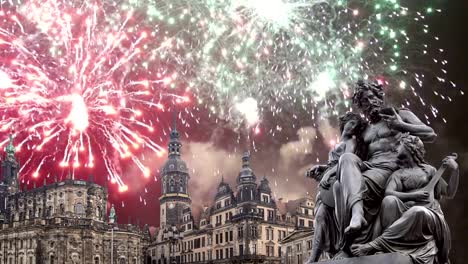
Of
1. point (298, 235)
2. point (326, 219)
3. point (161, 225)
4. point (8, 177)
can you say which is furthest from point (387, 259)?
point (8, 177)

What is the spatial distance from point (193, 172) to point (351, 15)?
3692 centimetres

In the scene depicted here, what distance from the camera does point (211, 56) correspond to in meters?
33.6

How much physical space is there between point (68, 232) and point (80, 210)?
305cm

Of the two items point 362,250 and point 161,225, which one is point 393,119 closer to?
point 362,250

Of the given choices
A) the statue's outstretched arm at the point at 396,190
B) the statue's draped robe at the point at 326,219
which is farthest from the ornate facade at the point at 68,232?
the statue's outstretched arm at the point at 396,190

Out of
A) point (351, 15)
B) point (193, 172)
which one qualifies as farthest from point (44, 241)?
point (351, 15)

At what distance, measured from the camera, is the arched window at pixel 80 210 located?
6388 cm

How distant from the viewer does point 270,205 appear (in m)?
54.8

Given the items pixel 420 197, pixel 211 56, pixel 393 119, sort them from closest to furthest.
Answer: pixel 420 197 → pixel 393 119 → pixel 211 56

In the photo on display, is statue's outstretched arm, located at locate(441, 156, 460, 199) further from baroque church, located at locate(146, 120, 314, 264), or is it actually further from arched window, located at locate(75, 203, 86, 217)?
arched window, located at locate(75, 203, 86, 217)

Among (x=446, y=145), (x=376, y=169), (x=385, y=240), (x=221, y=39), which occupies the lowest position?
(x=385, y=240)

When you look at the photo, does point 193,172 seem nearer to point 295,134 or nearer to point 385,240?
point 295,134

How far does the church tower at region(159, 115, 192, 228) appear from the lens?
63.6m

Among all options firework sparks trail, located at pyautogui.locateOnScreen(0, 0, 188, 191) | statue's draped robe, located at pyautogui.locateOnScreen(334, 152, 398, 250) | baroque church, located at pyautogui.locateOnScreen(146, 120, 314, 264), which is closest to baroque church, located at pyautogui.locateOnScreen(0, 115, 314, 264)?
baroque church, located at pyautogui.locateOnScreen(146, 120, 314, 264)
